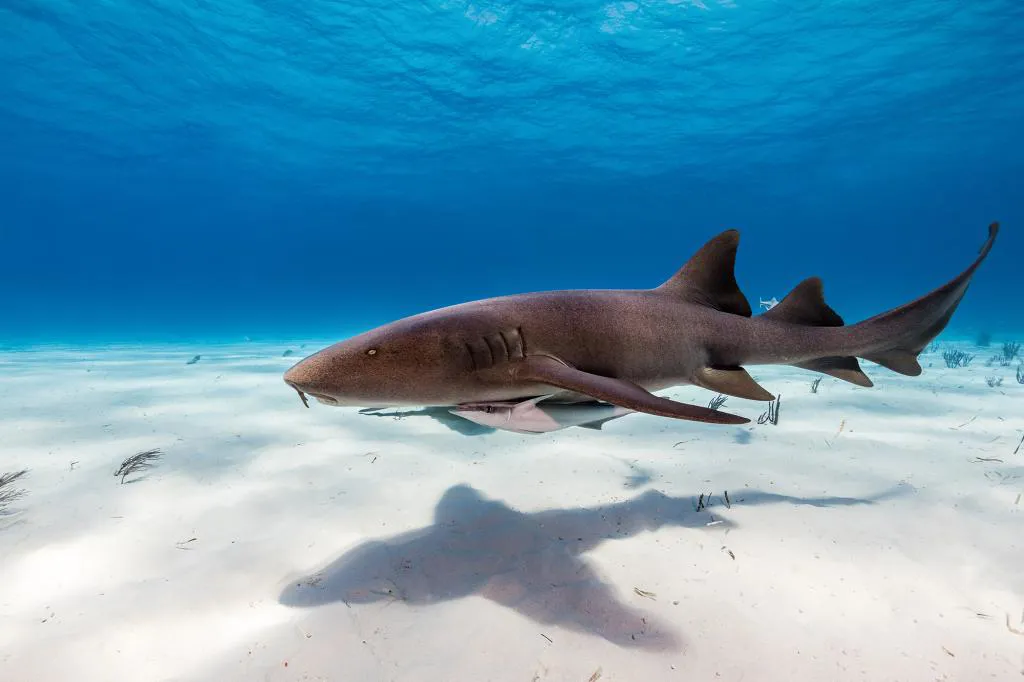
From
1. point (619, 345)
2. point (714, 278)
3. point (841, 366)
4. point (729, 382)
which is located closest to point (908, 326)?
point (841, 366)

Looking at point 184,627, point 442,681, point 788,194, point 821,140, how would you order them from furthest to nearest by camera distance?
point 788,194, point 821,140, point 184,627, point 442,681

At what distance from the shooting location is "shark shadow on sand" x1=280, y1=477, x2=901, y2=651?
2389 mm

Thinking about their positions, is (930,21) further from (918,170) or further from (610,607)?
(918,170)

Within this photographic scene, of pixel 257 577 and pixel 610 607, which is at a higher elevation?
pixel 257 577

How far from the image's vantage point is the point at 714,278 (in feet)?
12.6

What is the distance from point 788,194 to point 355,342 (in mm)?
80845

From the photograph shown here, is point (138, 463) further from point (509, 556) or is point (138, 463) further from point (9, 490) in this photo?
point (509, 556)

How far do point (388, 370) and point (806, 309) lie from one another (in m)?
3.55

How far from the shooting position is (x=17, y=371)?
34.1 feet

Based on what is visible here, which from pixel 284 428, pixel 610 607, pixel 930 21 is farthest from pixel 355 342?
pixel 930 21

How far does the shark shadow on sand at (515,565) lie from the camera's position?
2.39 metres

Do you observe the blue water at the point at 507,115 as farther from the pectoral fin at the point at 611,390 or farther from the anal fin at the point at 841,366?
the pectoral fin at the point at 611,390

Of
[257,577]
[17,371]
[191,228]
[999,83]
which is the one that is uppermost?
[191,228]

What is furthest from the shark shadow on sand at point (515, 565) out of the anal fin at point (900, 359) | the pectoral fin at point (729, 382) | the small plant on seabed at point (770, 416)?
the small plant on seabed at point (770, 416)
